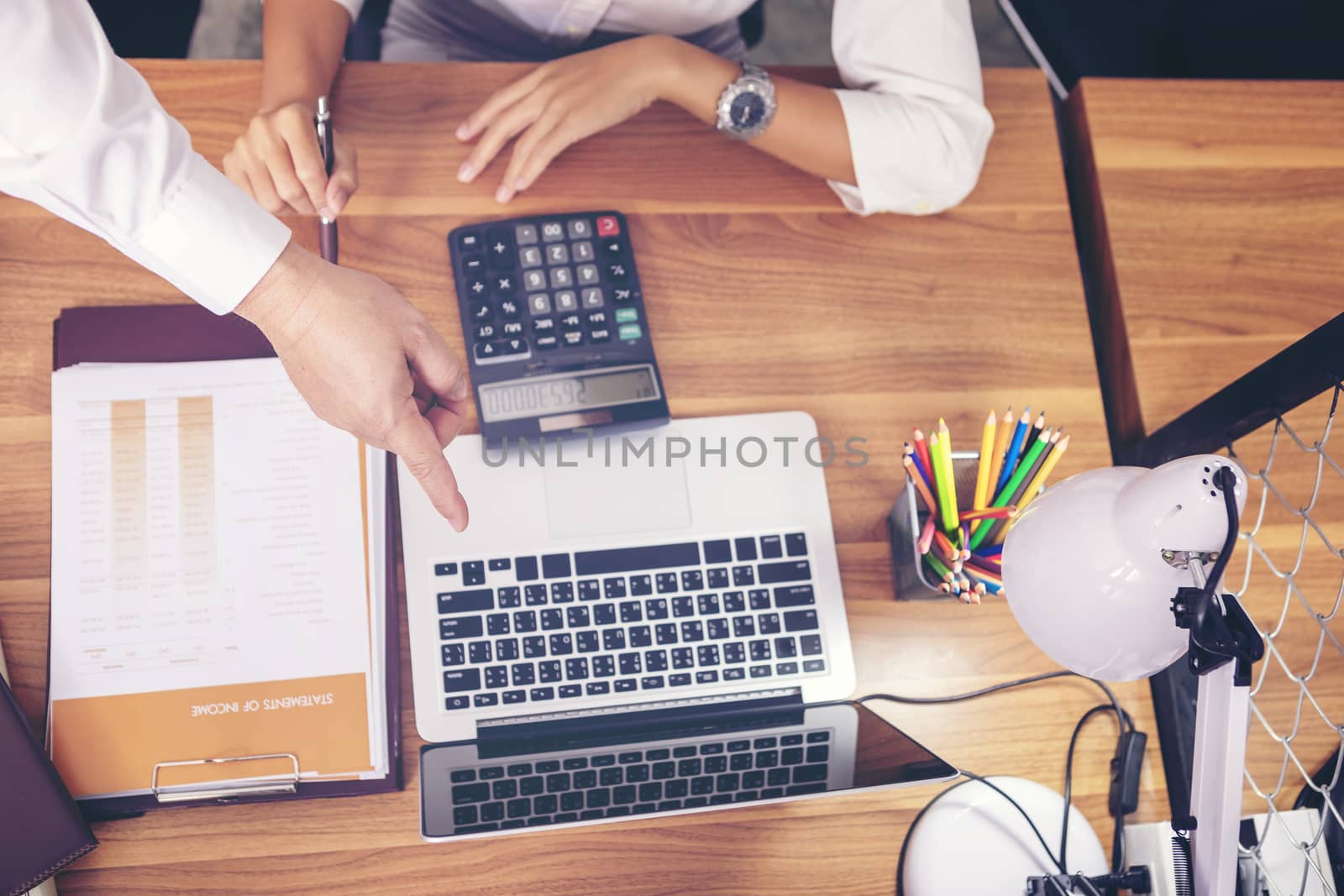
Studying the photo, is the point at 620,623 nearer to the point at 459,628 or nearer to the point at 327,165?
the point at 459,628

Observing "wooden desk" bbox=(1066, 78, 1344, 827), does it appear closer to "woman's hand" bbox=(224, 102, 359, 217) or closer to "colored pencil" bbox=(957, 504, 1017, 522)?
"colored pencil" bbox=(957, 504, 1017, 522)

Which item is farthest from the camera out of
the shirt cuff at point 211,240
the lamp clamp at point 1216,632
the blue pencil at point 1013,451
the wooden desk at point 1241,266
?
the wooden desk at point 1241,266

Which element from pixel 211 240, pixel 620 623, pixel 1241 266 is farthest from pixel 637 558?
pixel 1241 266

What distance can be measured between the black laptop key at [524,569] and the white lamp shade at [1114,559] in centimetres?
36

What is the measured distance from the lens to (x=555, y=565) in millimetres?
749

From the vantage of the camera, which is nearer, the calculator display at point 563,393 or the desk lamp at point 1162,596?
the desk lamp at point 1162,596

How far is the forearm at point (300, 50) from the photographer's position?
32.9 inches

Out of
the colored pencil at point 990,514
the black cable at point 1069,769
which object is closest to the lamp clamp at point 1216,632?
the colored pencil at point 990,514

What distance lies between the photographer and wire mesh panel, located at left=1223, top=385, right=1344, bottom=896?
2.53ft

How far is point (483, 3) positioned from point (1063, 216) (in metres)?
0.66

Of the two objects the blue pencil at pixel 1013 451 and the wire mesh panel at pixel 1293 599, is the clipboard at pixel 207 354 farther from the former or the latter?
the wire mesh panel at pixel 1293 599

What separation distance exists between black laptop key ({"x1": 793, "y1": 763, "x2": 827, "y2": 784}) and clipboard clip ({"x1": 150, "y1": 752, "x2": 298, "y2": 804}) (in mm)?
368

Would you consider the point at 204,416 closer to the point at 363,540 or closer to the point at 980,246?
the point at 363,540

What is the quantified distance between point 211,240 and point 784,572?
0.49 metres
